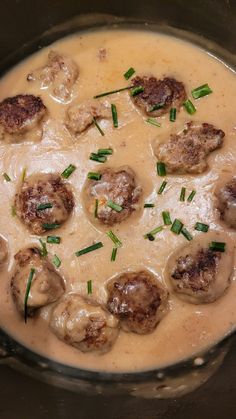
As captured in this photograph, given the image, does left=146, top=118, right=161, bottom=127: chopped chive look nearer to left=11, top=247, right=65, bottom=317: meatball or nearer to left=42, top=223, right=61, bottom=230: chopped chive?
left=42, top=223, right=61, bottom=230: chopped chive

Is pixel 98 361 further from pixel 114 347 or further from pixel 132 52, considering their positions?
pixel 132 52

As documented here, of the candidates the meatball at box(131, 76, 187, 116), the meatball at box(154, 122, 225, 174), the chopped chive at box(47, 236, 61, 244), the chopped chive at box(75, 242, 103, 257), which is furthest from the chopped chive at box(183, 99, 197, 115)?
the chopped chive at box(47, 236, 61, 244)

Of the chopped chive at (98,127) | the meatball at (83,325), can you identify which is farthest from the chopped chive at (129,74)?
the meatball at (83,325)

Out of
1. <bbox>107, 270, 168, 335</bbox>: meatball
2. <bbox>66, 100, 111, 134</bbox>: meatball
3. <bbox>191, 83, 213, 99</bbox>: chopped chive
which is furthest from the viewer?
<bbox>191, 83, 213, 99</bbox>: chopped chive

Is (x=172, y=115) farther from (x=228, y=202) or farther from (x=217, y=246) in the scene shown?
(x=217, y=246)

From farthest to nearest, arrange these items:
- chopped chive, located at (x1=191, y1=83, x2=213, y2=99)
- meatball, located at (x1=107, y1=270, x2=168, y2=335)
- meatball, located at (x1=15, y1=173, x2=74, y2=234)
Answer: chopped chive, located at (x1=191, y1=83, x2=213, y2=99), meatball, located at (x1=15, y1=173, x2=74, y2=234), meatball, located at (x1=107, y1=270, x2=168, y2=335)

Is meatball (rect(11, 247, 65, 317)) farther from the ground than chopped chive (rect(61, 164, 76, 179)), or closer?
closer

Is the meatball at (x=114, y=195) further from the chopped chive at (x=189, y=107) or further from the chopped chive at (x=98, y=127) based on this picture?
the chopped chive at (x=189, y=107)
